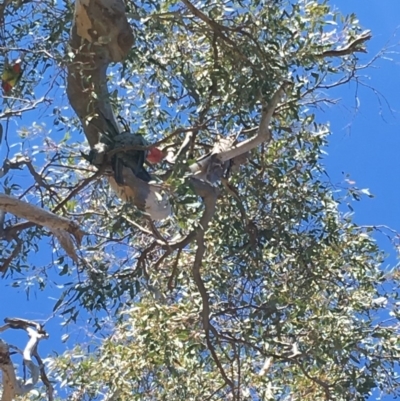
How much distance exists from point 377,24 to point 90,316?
19.2ft

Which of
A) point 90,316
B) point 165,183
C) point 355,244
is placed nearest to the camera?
point 165,183

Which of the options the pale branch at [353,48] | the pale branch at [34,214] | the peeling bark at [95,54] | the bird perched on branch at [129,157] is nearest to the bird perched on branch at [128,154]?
the bird perched on branch at [129,157]

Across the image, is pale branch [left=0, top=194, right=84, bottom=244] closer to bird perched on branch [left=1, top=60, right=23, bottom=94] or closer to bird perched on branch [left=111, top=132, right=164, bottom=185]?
bird perched on branch [left=111, top=132, right=164, bottom=185]

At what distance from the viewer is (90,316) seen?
4.85 m

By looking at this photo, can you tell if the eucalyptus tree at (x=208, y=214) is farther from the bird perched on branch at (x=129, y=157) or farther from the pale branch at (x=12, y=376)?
the pale branch at (x=12, y=376)

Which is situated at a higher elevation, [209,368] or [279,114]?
[279,114]

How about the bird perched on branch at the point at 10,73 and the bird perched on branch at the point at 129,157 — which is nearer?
the bird perched on branch at the point at 129,157

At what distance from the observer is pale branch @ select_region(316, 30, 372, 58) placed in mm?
4918

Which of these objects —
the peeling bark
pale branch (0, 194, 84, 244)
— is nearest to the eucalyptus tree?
the peeling bark

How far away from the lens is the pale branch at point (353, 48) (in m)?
4.92

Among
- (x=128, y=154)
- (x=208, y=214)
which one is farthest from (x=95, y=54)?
(x=208, y=214)

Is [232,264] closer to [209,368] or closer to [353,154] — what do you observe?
[209,368]

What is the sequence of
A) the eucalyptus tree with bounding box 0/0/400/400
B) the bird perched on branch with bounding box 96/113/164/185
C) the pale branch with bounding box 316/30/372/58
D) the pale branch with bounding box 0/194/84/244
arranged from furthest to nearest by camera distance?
the pale branch with bounding box 316/30/372/58
the eucalyptus tree with bounding box 0/0/400/400
the bird perched on branch with bounding box 96/113/164/185
the pale branch with bounding box 0/194/84/244

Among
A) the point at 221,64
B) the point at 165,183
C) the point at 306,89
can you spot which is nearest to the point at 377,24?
the point at 306,89
